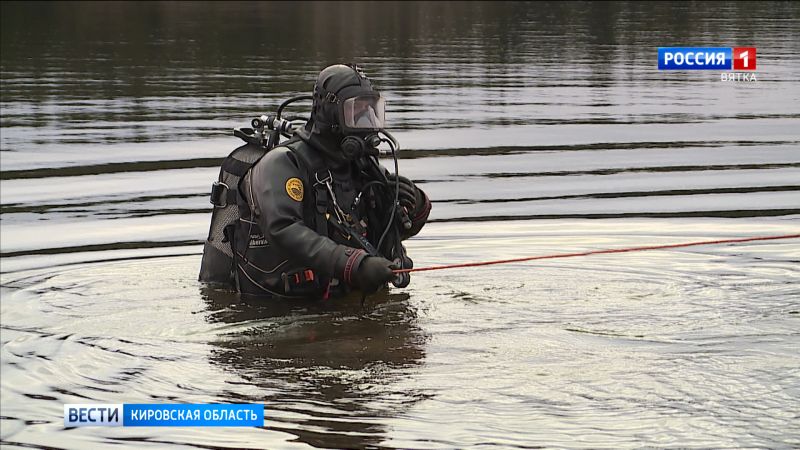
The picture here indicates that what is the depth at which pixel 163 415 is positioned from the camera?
20.5 ft

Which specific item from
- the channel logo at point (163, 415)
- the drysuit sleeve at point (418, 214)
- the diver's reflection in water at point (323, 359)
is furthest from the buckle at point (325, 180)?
the channel logo at point (163, 415)

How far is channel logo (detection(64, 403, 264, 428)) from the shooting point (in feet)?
20.1

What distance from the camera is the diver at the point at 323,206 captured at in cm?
750

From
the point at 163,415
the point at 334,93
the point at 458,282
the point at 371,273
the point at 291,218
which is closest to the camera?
the point at 163,415

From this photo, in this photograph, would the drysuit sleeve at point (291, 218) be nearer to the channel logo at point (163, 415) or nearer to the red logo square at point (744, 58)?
the channel logo at point (163, 415)

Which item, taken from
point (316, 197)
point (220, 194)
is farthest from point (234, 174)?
point (316, 197)

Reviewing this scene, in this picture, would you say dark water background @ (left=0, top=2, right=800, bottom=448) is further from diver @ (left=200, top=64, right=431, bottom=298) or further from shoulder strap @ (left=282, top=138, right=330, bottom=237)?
shoulder strap @ (left=282, top=138, right=330, bottom=237)

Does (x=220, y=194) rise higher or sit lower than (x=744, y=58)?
lower

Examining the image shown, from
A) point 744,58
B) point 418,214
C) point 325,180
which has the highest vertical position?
point 744,58

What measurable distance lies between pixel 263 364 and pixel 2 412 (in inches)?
50.6

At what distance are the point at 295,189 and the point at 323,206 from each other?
0.65 ft

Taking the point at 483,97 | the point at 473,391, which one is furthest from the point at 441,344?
the point at 483,97

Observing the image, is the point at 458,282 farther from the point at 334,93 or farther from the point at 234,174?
the point at 334,93

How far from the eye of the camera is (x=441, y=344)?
7.29 meters
